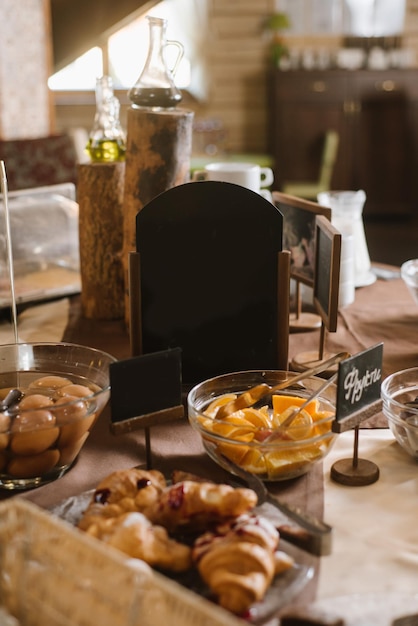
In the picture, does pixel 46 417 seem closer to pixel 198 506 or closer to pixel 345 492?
pixel 198 506

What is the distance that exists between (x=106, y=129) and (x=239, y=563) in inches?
51.2

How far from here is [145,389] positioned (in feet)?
3.21

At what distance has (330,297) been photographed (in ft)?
4.21

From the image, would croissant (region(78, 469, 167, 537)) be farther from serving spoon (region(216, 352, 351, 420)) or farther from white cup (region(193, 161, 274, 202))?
white cup (region(193, 161, 274, 202))

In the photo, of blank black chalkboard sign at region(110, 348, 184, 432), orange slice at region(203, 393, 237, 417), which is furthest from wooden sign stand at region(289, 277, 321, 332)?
blank black chalkboard sign at region(110, 348, 184, 432)

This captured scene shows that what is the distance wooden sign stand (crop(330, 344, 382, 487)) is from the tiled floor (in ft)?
14.3

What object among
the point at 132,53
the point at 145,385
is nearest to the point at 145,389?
the point at 145,385

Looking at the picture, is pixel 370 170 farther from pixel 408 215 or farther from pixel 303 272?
pixel 303 272

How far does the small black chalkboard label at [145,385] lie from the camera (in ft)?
3.11

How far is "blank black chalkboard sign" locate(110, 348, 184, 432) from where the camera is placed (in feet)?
3.12

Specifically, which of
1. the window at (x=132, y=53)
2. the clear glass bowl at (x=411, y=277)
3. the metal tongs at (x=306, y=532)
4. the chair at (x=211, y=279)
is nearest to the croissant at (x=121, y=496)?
the metal tongs at (x=306, y=532)

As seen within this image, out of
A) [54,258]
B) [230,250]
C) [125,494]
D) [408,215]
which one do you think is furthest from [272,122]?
[125,494]

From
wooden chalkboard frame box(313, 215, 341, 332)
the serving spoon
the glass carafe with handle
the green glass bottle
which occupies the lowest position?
the serving spoon

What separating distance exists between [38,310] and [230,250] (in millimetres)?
770
